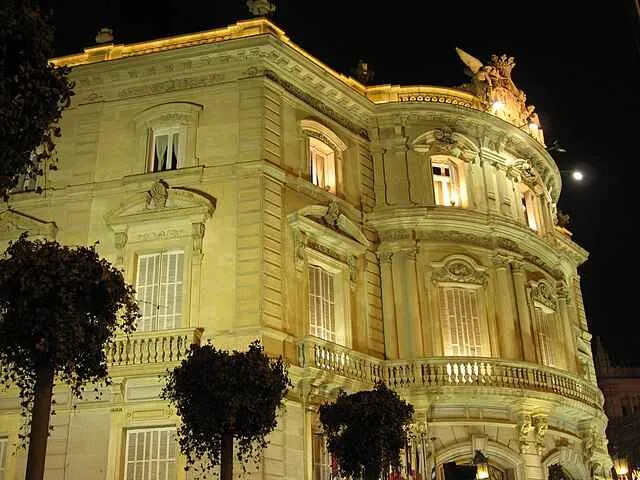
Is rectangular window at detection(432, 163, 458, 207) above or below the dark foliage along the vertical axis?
above

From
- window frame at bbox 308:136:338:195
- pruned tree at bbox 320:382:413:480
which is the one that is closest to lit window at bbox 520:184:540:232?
window frame at bbox 308:136:338:195

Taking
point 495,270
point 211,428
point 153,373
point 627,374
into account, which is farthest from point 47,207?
point 627,374

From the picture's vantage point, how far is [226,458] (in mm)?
16500

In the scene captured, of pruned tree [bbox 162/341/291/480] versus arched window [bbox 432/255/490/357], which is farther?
arched window [bbox 432/255/490/357]

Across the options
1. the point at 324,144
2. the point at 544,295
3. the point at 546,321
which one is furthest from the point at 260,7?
the point at 546,321

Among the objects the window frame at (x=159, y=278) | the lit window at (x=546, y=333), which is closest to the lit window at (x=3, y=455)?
the window frame at (x=159, y=278)

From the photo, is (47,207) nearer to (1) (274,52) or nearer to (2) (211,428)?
(1) (274,52)

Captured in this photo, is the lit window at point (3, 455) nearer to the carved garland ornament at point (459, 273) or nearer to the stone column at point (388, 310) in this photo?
the stone column at point (388, 310)

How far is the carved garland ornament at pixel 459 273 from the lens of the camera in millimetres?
27234

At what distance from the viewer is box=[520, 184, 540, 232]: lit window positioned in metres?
31.9

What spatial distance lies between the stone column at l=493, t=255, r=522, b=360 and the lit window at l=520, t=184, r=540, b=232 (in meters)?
4.27

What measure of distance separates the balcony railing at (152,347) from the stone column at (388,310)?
→ 22.6ft

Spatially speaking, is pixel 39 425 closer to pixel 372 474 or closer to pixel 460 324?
pixel 372 474

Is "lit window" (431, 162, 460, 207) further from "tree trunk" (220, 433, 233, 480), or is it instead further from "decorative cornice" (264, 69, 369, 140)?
"tree trunk" (220, 433, 233, 480)
